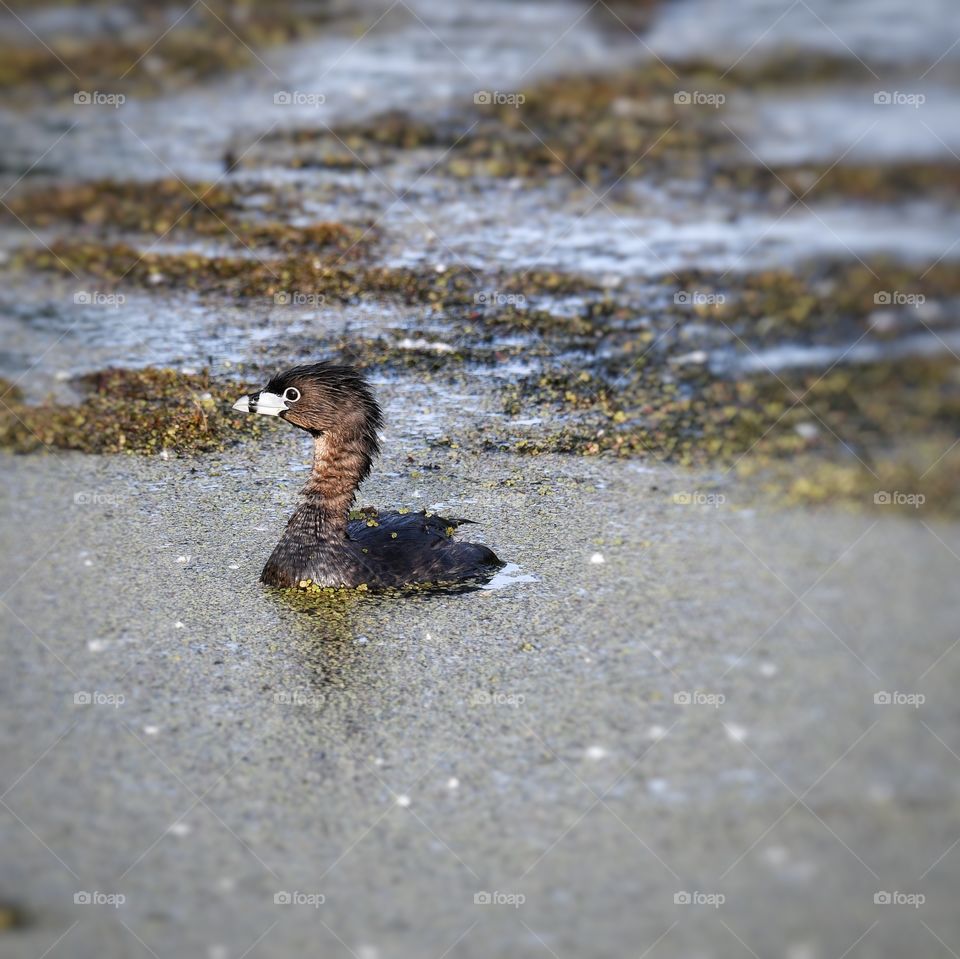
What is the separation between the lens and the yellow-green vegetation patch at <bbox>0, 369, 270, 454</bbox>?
8266mm

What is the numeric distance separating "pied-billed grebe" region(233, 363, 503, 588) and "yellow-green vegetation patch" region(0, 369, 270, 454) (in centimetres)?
162

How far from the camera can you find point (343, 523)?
675cm

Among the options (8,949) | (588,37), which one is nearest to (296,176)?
(588,37)

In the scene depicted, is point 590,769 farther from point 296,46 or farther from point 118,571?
point 296,46

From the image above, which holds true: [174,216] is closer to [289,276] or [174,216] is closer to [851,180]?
[289,276]

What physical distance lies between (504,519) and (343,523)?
104cm

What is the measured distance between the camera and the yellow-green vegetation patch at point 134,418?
8266 millimetres

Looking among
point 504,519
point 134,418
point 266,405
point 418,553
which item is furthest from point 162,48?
point 418,553

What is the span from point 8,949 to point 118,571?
2857 mm

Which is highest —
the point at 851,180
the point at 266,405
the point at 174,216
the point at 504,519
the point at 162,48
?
the point at 266,405

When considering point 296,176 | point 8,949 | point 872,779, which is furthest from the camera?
point 296,176

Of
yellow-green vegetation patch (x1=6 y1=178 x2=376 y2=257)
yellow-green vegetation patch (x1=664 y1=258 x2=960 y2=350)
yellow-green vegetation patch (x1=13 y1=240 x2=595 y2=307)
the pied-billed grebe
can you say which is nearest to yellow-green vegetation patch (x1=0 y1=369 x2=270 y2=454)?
the pied-billed grebe

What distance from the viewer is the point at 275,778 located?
5070 mm

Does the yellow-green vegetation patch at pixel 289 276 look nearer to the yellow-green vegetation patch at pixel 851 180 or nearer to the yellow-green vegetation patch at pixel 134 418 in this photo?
the yellow-green vegetation patch at pixel 134 418
